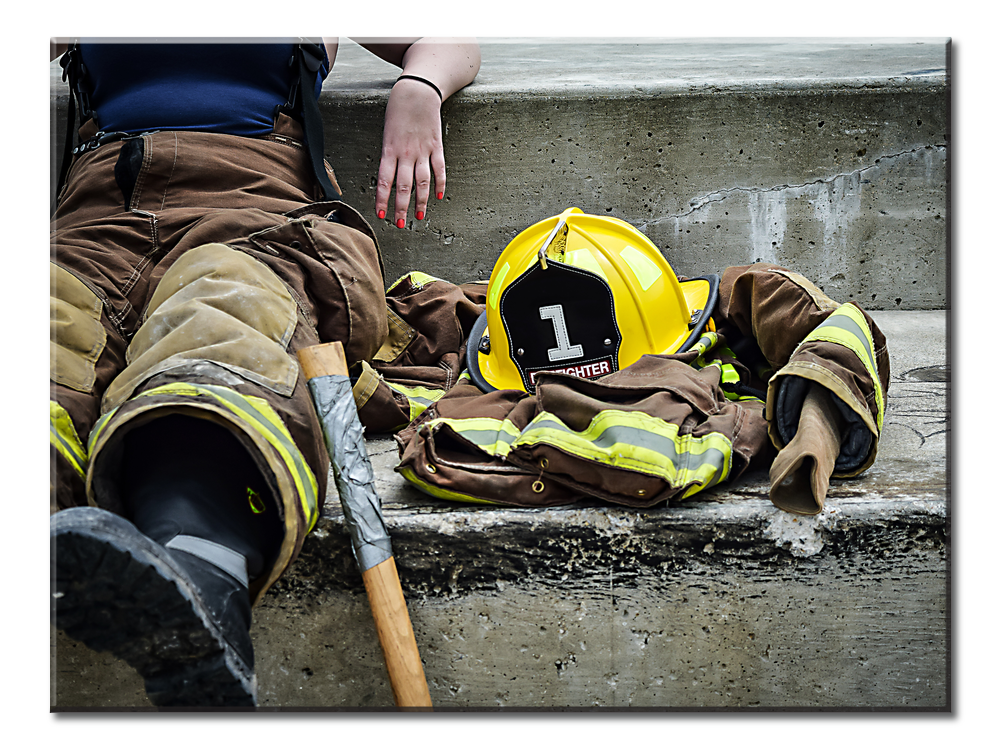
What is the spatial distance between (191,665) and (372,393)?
0.77 metres

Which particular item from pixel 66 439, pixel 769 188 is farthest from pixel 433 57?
pixel 66 439

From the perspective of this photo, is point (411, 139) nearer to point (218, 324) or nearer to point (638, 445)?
point (218, 324)

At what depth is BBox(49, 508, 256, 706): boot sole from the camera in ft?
2.59

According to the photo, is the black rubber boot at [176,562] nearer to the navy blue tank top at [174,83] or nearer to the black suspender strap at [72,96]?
the navy blue tank top at [174,83]

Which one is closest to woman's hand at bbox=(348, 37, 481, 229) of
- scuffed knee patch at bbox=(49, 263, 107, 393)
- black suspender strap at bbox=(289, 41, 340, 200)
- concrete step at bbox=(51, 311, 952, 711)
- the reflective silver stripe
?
black suspender strap at bbox=(289, 41, 340, 200)

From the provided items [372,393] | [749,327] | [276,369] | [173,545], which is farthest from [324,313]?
[749,327]

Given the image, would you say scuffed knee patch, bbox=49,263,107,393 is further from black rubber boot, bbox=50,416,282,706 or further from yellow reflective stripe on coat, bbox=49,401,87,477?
black rubber boot, bbox=50,416,282,706

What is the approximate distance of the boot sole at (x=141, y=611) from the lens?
0.79 m

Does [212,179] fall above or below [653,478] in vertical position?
above

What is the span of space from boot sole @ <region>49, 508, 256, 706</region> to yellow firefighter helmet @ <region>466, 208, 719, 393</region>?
905 mm

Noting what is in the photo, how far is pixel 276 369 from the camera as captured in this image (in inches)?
43.6

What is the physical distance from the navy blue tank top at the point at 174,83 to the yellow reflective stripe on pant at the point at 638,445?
96cm

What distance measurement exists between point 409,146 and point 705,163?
880 mm

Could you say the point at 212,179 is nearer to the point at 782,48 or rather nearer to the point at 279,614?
the point at 279,614
